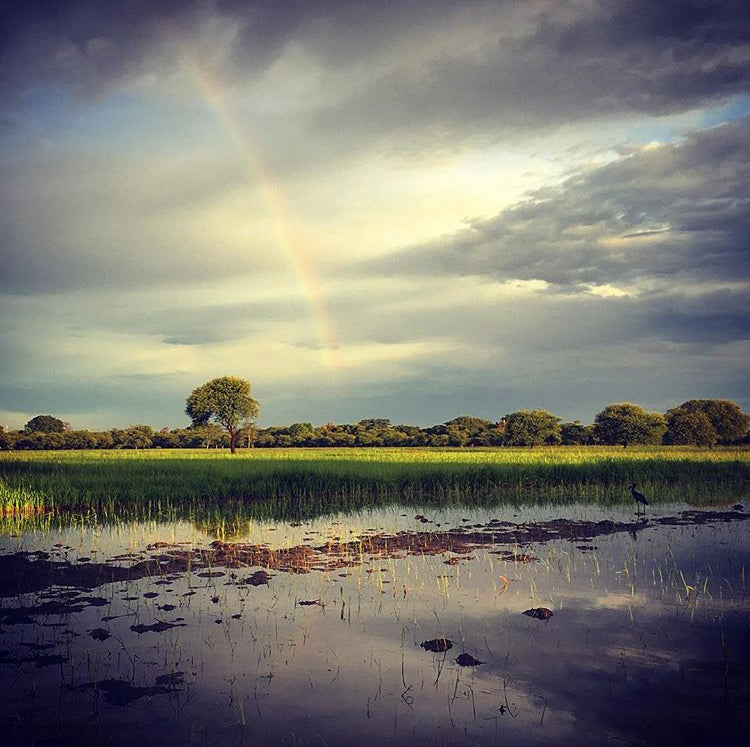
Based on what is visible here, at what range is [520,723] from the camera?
678 cm

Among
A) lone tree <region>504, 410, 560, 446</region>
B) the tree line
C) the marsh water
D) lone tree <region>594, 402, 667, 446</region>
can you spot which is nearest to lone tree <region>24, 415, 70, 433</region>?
the tree line

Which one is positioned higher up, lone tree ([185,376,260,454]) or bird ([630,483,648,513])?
lone tree ([185,376,260,454])

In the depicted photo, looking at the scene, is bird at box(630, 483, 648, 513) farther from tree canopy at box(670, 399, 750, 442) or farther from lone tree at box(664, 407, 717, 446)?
tree canopy at box(670, 399, 750, 442)

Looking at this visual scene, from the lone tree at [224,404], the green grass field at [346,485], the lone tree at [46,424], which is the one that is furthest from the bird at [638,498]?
the lone tree at [46,424]

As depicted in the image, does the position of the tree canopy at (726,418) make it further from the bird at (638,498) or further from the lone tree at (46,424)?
the lone tree at (46,424)

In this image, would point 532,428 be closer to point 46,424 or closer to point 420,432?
point 420,432

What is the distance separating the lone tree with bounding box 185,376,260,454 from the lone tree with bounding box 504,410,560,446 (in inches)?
1616

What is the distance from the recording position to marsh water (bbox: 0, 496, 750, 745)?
22.3 feet

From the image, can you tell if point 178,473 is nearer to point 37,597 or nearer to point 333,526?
point 333,526

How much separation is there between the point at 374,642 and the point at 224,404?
7800cm

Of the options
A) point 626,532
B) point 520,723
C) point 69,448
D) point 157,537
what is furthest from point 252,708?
point 69,448

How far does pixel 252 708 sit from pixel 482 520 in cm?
1525

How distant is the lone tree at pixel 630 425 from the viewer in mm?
94000

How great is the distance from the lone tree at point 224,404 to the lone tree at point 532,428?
4105 cm
